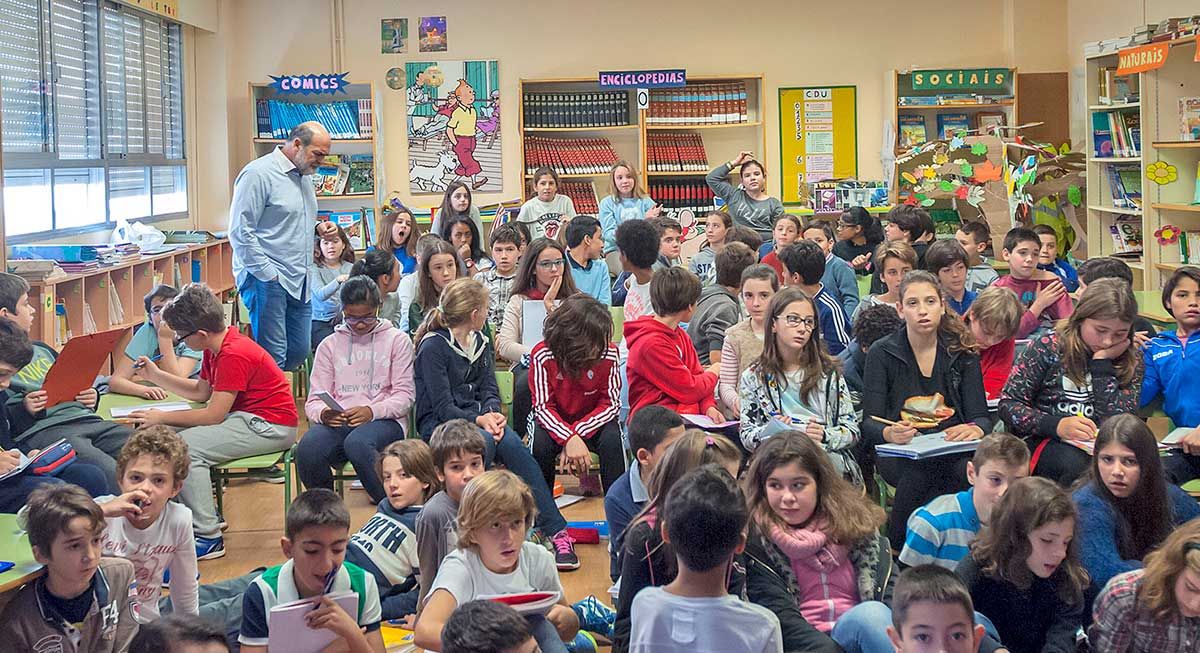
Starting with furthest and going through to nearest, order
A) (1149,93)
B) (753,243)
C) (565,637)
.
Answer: (1149,93) < (753,243) < (565,637)

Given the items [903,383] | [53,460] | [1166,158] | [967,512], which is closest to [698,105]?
[1166,158]

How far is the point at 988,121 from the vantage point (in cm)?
1012

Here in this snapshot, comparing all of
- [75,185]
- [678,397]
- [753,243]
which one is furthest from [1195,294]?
[75,185]

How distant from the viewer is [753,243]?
6.92 metres

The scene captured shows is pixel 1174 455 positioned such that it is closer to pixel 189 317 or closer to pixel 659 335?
pixel 659 335

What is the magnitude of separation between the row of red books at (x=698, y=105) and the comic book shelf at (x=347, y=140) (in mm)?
2215

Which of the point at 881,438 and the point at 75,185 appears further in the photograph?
the point at 75,185

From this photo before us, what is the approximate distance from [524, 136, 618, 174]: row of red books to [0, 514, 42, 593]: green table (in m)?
7.45

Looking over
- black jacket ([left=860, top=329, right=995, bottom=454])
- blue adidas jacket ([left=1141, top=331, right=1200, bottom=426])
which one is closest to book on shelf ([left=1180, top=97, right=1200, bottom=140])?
blue adidas jacket ([left=1141, top=331, right=1200, bottom=426])

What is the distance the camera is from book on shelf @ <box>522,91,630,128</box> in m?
10.3

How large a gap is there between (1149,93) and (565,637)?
613cm

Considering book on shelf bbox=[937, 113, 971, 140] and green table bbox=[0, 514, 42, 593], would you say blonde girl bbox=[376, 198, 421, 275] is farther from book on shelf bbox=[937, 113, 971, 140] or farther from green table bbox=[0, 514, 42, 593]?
book on shelf bbox=[937, 113, 971, 140]

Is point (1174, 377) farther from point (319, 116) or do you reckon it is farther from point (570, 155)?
point (319, 116)

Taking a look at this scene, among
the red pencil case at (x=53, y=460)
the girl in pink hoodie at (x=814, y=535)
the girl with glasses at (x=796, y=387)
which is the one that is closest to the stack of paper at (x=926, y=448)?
the girl with glasses at (x=796, y=387)
